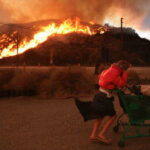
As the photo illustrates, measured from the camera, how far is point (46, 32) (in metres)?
69.9

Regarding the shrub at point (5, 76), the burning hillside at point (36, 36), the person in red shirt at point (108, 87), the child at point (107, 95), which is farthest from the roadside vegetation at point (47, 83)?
the burning hillside at point (36, 36)

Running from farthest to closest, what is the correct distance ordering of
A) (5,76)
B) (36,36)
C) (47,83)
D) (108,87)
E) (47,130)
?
(36,36) → (5,76) → (47,83) → (47,130) → (108,87)

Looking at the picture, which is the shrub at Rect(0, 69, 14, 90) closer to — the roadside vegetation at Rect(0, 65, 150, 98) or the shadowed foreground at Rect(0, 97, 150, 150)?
the roadside vegetation at Rect(0, 65, 150, 98)

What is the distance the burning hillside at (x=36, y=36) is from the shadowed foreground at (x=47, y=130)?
47.7m

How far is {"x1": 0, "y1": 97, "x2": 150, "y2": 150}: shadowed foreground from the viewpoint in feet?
12.8

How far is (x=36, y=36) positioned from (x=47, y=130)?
220 ft

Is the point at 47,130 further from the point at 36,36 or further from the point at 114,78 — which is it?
the point at 36,36

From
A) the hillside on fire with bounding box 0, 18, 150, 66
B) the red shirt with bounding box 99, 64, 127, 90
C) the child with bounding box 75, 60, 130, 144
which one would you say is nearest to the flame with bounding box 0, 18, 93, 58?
the hillside on fire with bounding box 0, 18, 150, 66

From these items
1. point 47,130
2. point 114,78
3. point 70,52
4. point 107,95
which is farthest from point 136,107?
point 70,52

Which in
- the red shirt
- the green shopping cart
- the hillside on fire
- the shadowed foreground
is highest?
the hillside on fire

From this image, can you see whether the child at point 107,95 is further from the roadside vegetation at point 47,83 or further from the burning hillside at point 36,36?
the burning hillside at point 36,36

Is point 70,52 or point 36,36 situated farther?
point 36,36

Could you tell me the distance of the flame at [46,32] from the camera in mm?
58575

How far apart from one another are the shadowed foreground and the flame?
43.4m
